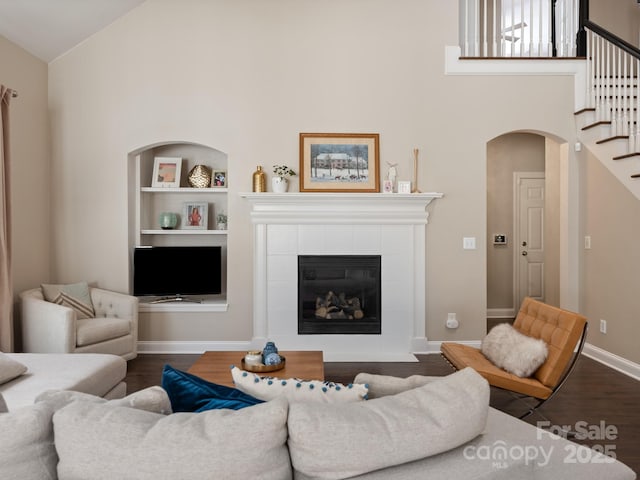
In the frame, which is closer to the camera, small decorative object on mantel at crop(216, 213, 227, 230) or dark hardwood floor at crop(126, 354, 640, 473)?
dark hardwood floor at crop(126, 354, 640, 473)

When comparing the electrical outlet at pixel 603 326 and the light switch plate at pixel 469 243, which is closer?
the electrical outlet at pixel 603 326

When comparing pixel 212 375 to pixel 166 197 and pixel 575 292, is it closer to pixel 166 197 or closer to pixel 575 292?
pixel 166 197

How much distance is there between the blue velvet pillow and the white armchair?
2.77m

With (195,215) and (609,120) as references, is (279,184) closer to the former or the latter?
(195,215)

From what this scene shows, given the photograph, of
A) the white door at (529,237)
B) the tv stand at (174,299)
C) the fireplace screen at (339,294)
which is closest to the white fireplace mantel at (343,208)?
the fireplace screen at (339,294)

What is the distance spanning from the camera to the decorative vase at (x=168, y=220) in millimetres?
5105

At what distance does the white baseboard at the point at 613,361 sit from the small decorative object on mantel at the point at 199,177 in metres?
4.39

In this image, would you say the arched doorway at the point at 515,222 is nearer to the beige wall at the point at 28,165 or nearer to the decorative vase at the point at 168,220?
the decorative vase at the point at 168,220

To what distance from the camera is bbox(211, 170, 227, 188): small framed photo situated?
17.1 feet

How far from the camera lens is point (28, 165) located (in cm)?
449

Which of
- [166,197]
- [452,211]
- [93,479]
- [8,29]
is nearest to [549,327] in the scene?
Answer: [452,211]

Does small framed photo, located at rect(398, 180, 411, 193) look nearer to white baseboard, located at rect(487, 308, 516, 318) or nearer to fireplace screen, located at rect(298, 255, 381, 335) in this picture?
fireplace screen, located at rect(298, 255, 381, 335)

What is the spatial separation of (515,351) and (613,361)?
2028mm

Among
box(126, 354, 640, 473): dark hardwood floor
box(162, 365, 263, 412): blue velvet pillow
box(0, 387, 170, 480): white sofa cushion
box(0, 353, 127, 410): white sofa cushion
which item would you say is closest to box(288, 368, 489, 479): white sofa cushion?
box(162, 365, 263, 412): blue velvet pillow
